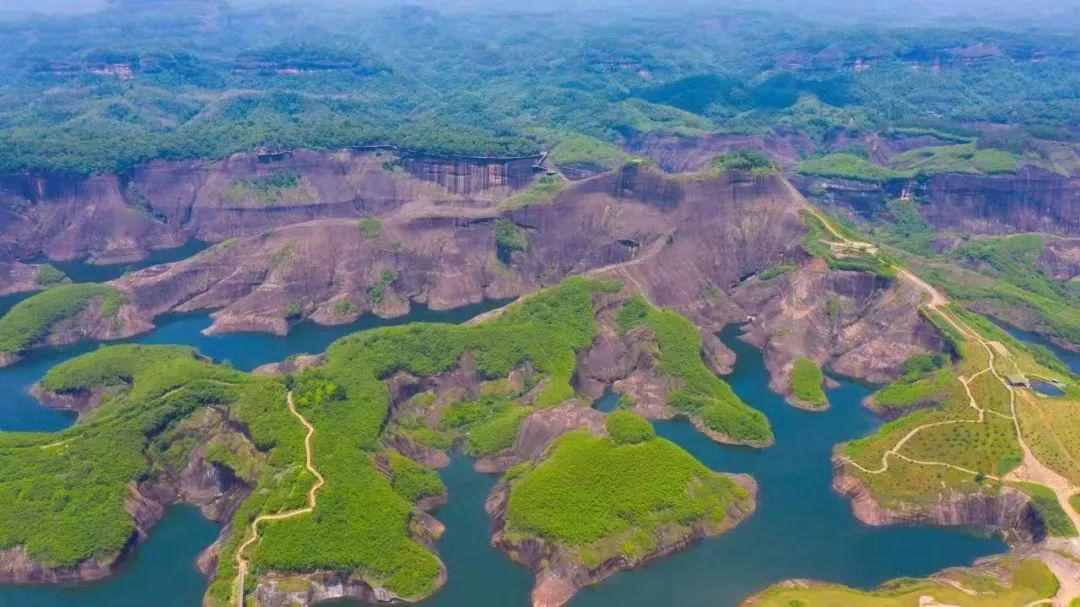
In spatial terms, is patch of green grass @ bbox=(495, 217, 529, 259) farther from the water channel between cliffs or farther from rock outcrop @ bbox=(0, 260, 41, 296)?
rock outcrop @ bbox=(0, 260, 41, 296)

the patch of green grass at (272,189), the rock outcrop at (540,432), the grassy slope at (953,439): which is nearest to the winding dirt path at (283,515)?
the rock outcrop at (540,432)

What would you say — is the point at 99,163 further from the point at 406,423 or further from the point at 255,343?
the point at 406,423

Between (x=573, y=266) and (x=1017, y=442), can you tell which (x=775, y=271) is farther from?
(x=1017, y=442)

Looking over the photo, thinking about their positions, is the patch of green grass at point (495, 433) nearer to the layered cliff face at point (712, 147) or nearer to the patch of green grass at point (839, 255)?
the patch of green grass at point (839, 255)

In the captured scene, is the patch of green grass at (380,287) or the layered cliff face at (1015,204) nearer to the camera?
the patch of green grass at (380,287)

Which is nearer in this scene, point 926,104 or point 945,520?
point 945,520

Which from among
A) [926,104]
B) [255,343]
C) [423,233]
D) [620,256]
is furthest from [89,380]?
[926,104]
